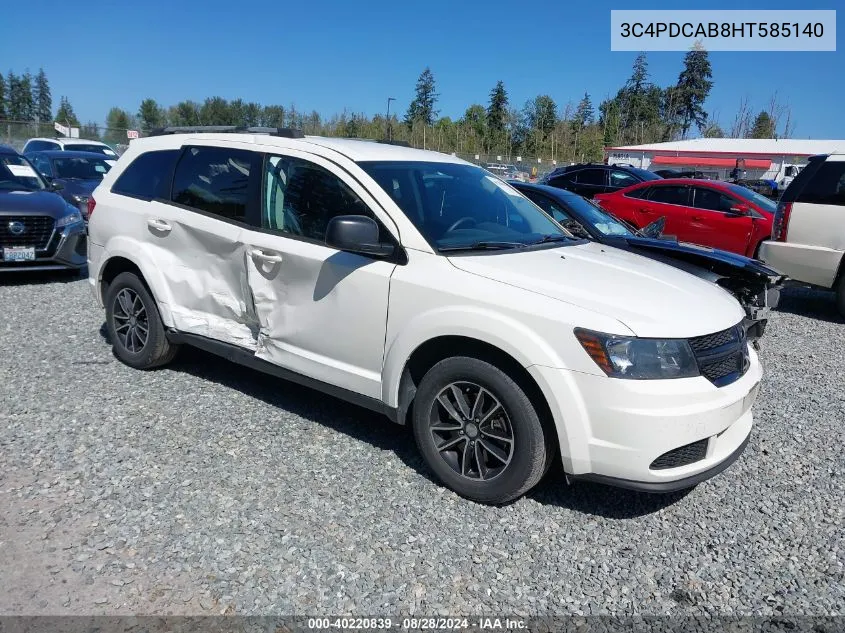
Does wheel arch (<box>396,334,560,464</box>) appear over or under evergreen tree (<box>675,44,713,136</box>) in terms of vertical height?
under

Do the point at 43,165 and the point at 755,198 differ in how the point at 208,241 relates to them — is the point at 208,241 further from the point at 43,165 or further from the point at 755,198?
the point at 43,165

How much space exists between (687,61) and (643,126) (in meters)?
20.7

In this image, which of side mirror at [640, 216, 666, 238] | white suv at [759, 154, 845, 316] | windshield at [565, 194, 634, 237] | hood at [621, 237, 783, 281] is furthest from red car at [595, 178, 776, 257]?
hood at [621, 237, 783, 281]

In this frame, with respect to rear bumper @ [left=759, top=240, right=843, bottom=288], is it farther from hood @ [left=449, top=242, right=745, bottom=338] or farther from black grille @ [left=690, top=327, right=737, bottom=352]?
black grille @ [left=690, top=327, right=737, bottom=352]

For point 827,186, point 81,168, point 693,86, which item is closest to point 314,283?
point 827,186

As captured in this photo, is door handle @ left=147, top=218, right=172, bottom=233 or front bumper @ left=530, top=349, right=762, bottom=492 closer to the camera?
front bumper @ left=530, top=349, right=762, bottom=492

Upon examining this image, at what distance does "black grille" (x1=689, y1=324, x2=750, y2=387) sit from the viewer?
10.4 ft

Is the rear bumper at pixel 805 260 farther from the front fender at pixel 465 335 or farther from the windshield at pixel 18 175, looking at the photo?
the windshield at pixel 18 175

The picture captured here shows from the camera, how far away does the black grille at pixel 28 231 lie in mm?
8219

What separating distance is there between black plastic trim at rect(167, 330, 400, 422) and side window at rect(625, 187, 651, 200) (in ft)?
29.4

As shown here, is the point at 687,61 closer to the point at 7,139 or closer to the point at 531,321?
the point at 7,139

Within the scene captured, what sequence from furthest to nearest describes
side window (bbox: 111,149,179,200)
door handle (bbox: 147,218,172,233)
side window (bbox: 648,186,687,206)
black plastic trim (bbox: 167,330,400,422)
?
side window (bbox: 648,186,687,206) → side window (bbox: 111,149,179,200) → door handle (bbox: 147,218,172,233) → black plastic trim (bbox: 167,330,400,422)

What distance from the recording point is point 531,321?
317cm

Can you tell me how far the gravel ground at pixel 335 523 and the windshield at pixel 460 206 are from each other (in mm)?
1393
